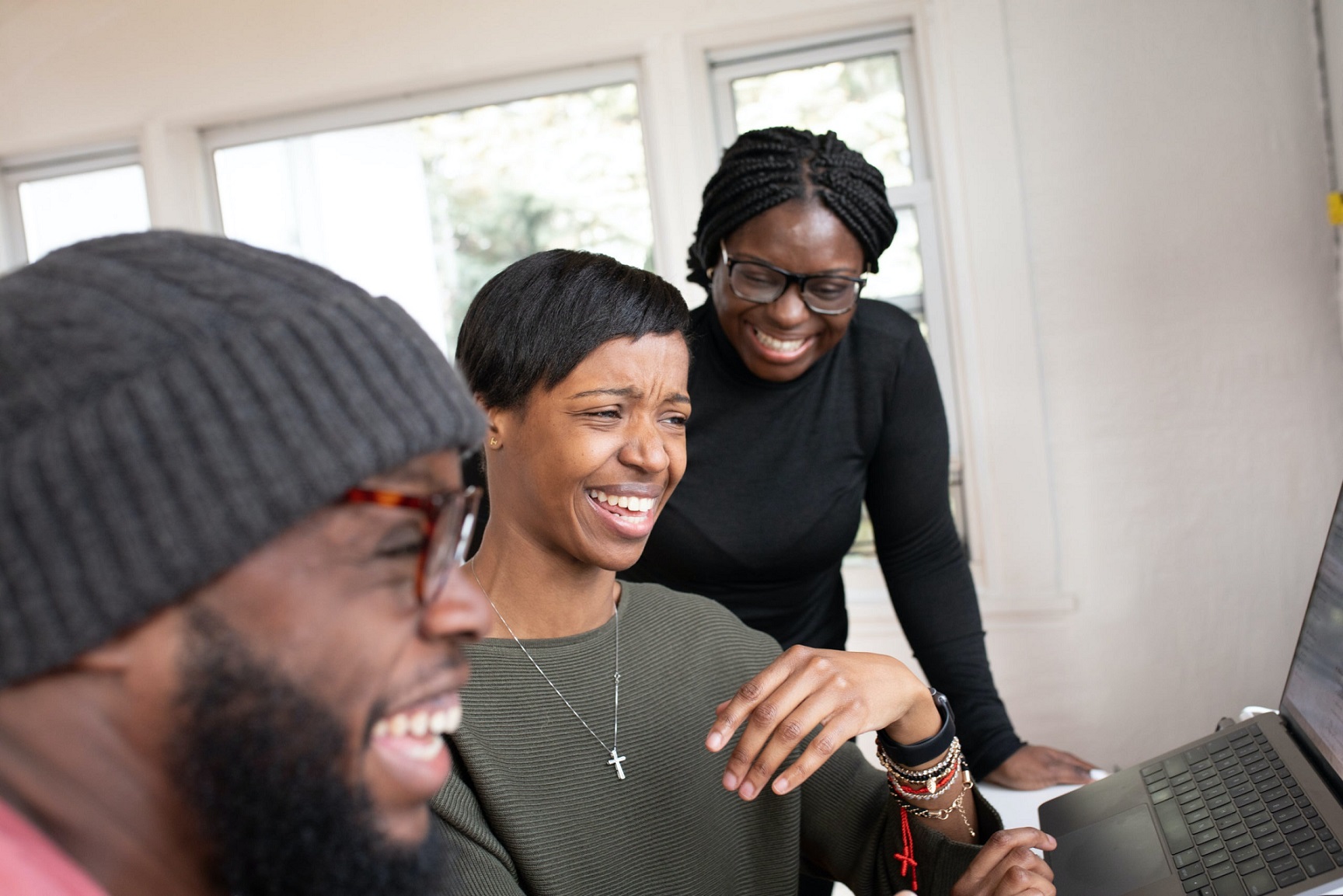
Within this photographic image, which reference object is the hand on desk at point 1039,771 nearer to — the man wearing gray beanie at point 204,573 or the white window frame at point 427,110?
the man wearing gray beanie at point 204,573

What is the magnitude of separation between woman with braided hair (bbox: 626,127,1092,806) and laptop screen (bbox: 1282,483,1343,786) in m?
0.39

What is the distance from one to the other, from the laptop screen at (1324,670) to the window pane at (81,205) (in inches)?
147

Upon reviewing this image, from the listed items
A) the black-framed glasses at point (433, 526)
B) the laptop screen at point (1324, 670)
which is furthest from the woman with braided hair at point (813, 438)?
the black-framed glasses at point (433, 526)

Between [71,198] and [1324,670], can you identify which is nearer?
[1324,670]

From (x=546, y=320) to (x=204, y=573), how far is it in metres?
0.81

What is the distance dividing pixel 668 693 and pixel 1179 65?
227 centimetres

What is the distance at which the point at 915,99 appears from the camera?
10.5 ft

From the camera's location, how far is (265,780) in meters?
0.60

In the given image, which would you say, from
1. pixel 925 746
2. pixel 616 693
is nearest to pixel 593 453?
pixel 616 693

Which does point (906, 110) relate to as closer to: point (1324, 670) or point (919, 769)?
point (1324, 670)

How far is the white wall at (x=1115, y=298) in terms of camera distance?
9.20 feet

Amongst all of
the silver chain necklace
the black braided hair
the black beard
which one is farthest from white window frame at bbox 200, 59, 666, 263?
the black beard

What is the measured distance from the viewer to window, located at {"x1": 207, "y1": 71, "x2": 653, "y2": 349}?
368 cm

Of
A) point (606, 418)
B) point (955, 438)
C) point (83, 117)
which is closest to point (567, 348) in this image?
point (606, 418)
